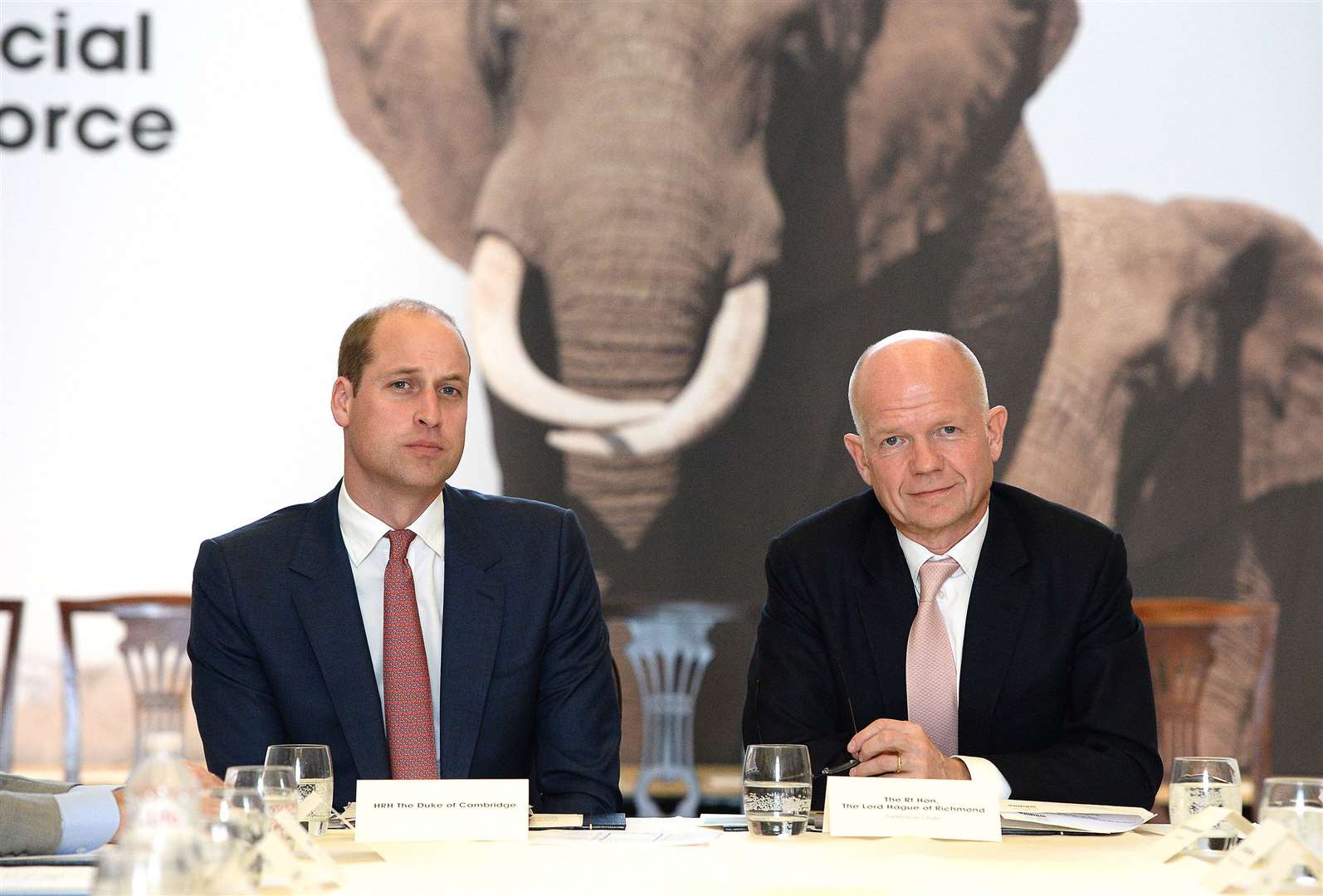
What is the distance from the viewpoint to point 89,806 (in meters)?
1.64

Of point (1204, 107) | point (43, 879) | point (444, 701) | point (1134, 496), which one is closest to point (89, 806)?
point (43, 879)

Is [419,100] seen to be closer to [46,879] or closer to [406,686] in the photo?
[406,686]

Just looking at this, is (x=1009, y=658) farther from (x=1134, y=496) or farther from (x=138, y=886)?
(x=1134, y=496)

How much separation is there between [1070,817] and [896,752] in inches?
9.5

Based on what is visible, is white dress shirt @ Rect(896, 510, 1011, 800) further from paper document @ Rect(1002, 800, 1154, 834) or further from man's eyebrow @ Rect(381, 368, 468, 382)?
man's eyebrow @ Rect(381, 368, 468, 382)

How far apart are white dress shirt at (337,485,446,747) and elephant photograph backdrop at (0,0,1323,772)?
284 centimetres

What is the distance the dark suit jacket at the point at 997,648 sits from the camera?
236 cm

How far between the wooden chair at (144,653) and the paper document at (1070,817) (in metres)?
3.45

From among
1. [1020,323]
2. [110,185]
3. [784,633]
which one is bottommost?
[784,633]

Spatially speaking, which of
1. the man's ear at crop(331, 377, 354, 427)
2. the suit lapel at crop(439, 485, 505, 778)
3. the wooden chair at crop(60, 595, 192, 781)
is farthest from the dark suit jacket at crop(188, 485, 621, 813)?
the wooden chair at crop(60, 595, 192, 781)

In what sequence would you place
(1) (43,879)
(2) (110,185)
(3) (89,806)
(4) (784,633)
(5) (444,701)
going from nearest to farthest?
1. (1) (43,879)
2. (3) (89,806)
3. (5) (444,701)
4. (4) (784,633)
5. (2) (110,185)

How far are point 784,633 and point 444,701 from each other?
0.58m

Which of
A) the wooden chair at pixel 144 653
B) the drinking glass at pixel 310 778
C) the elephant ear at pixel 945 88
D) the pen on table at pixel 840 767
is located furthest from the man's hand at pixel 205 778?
the elephant ear at pixel 945 88

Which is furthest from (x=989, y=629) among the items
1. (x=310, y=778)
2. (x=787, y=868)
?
(x=310, y=778)
